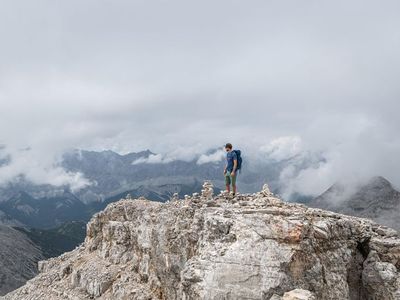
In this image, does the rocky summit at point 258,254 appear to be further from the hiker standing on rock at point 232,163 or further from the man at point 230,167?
the hiker standing on rock at point 232,163

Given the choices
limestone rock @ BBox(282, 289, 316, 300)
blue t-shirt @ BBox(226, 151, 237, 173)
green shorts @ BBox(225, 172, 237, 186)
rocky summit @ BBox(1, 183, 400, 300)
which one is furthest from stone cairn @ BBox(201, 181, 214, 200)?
limestone rock @ BBox(282, 289, 316, 300)

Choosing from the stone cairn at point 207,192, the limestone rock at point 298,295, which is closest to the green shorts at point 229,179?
the stone cairn at point 207,192

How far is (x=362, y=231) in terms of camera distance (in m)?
32.7

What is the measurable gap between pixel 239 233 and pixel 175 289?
955cm

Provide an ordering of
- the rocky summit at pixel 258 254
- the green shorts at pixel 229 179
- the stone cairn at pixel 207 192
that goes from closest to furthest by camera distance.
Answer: the rocky summit at pixel 258 254 → the green shorts at pixel 229 179 → the stone cairn at pixel 207 192

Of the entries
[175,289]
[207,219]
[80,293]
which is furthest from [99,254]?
[207,219]

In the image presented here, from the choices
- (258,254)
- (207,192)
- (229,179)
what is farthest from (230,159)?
(258,254)

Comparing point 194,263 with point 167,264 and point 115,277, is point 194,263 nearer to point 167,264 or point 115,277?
point 167,264

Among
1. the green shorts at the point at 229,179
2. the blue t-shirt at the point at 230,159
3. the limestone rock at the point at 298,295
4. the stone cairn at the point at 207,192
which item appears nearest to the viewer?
the limestone rock at the point at 298,295

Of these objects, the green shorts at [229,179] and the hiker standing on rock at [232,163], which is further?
the green shorts at [229,179]

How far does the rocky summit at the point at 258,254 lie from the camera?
2608 cm

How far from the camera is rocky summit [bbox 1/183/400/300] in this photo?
1027 inches

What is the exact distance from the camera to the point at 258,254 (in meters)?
26.7

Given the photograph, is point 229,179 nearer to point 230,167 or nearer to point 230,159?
point 230,167
